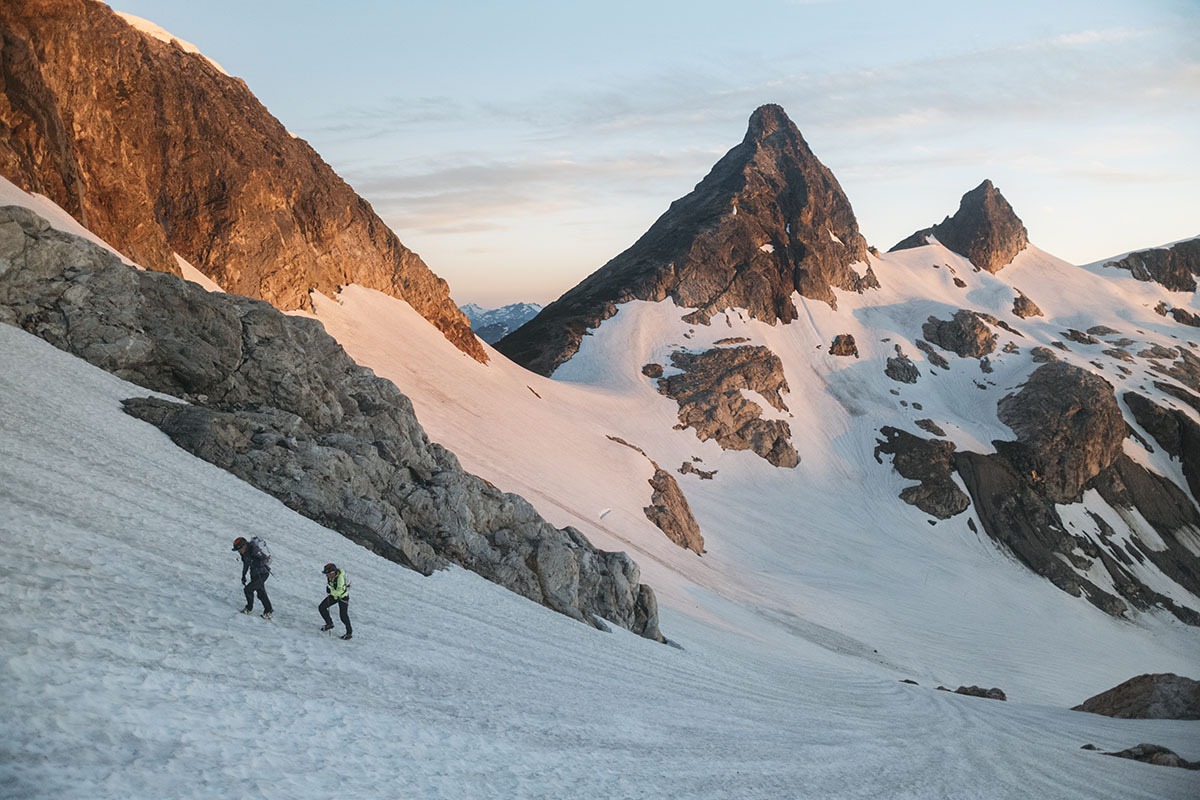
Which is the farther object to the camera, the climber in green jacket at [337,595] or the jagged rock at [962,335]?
the jagged rock at [962,335]

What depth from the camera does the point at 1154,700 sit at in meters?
31.7

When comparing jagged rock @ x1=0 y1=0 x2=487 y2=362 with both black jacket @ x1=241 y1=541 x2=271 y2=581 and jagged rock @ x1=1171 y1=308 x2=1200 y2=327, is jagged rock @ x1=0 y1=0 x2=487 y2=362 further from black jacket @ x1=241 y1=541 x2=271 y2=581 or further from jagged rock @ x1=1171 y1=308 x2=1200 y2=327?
jagged rock @ x1=1171 y1=308 x2=1200 y2=327

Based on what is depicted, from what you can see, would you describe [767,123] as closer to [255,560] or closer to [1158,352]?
[1158,352]

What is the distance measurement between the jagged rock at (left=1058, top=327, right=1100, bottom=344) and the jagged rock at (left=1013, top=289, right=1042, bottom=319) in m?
5.62

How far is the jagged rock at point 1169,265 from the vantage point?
147875 mm

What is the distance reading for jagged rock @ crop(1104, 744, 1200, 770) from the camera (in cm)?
2364

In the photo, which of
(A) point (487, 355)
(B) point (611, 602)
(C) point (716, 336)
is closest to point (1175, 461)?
(C) point (716, 336)

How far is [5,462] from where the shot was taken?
56.0ft

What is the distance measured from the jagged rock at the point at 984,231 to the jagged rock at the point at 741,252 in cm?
3051

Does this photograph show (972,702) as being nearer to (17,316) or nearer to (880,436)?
(17,316)

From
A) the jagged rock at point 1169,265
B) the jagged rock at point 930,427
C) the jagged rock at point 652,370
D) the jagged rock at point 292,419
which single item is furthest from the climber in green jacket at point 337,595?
the jagged rock at point 1169,265

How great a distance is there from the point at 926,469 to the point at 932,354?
29.0 meters

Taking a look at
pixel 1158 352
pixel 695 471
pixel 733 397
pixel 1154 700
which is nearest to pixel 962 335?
pixel 1158 352

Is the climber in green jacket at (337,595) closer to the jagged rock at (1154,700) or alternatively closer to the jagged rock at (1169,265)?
the jagged rock at (1154,700)
